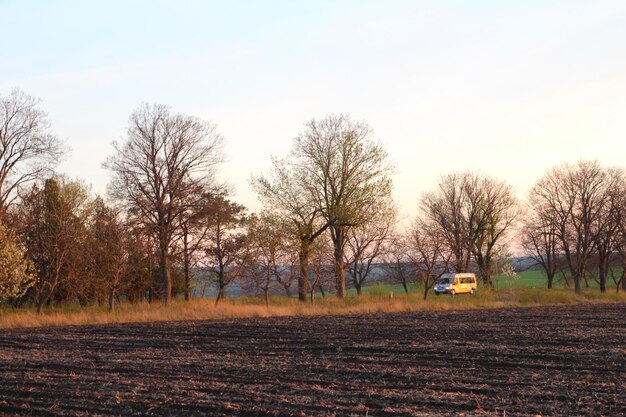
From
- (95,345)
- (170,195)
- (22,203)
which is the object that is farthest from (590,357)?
(22,203)

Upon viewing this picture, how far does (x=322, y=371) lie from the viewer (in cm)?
1320

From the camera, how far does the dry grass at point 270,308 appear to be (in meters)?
30.1

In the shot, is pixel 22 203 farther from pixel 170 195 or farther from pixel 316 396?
pixel 316 396

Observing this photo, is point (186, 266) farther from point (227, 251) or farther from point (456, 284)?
point (456, 284)

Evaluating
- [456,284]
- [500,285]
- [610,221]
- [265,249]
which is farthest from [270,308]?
[500,285]

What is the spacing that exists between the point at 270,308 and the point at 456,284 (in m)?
29.3

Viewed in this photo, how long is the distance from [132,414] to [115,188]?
32054 mm

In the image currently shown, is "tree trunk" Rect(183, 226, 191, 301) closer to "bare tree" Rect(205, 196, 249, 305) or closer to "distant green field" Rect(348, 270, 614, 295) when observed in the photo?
"bare tree" Rect(205, 196, 249, 305)

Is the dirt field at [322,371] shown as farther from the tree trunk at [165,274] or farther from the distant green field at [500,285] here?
the distant green field at [500,285]

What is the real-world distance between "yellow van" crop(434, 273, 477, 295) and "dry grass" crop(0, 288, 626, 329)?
439 inches

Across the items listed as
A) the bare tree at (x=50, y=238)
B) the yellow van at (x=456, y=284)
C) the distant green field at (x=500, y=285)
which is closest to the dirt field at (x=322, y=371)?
the bare tree at (x=50, y=238)

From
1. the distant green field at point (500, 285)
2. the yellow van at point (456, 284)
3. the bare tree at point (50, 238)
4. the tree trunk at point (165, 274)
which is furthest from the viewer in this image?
the yellow van at point (456, 284)

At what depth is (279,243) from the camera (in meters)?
39.2

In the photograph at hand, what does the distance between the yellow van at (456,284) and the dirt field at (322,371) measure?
34.3m
